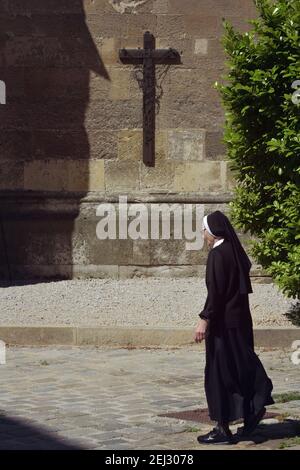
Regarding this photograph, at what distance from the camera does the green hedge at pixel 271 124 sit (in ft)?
35.9

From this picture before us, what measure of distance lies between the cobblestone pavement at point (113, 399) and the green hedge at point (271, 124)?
137 cm

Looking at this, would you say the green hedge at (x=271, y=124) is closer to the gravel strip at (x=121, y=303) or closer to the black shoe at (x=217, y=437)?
the gravel strip at (x=121, y=303)

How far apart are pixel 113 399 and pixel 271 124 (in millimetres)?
3271

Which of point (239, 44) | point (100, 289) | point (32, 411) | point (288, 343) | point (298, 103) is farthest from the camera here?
point (100, 289)

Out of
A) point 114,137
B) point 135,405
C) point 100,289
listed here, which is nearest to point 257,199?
point 135,405

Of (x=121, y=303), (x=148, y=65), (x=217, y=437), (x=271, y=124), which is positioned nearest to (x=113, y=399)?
(x=217, y=437)

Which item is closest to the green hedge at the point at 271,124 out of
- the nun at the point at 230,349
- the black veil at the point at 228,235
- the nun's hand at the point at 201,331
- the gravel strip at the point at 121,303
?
the gravel strip at the point at 121,303

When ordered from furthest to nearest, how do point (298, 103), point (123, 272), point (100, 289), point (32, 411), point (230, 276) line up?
point (123, 272), point (100, 289), point (298, 103), point (32, 411), point (230, 276)

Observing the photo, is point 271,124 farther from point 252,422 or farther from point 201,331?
point 252,422

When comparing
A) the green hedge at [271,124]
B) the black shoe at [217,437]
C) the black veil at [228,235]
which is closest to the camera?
the black shoe at [217,437]

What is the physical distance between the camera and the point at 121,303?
14578 millimetres

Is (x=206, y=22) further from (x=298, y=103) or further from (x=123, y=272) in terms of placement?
(x=298, y=103)

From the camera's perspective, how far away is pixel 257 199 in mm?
11883

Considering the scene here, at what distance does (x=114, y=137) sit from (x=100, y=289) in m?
2.53
